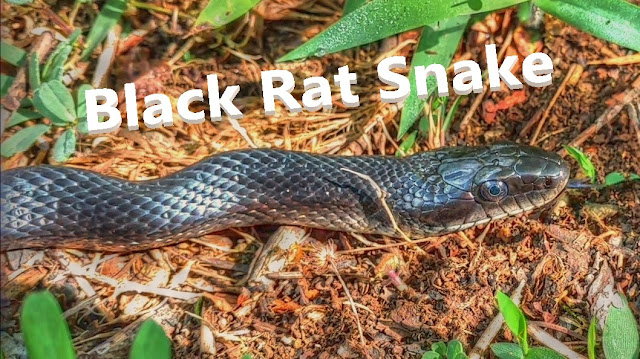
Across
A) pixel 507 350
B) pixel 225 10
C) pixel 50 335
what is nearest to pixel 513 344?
pixel 507 350

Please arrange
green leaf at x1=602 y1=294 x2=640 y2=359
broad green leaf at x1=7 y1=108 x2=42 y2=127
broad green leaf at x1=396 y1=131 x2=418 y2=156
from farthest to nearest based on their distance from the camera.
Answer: broad green leaf at x1=396 y1=131 x2=418 y2=156, broad green leaf at x1=7 y1=108 x2=42 y2=127, green leaf at x1=602 y1=294 x2=640 y2=359

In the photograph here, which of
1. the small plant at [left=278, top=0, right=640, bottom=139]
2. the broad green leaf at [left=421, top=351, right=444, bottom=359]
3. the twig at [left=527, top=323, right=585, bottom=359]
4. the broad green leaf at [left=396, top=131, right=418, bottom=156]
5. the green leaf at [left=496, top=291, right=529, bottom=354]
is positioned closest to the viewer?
the green leaf at [left=496, top=291, right=529, bottom=354]

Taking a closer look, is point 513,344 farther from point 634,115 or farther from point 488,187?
point 634,115

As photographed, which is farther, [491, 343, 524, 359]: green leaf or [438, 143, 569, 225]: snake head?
[438, 143, 569, 225]: snake head

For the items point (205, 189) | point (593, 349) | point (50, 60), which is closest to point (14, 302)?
point (205, 189)

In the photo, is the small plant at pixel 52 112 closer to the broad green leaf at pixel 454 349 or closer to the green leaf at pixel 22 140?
the green leaf at pixel 22 140

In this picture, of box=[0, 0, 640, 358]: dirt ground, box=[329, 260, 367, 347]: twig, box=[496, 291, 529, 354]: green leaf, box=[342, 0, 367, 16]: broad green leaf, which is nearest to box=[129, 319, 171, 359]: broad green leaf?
box=[0, 0, 640, 358]: dirt ground

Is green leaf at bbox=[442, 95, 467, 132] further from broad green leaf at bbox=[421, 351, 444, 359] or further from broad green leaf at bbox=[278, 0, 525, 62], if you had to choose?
broad green leaf at bbox=[421, 351, 444, 359]
